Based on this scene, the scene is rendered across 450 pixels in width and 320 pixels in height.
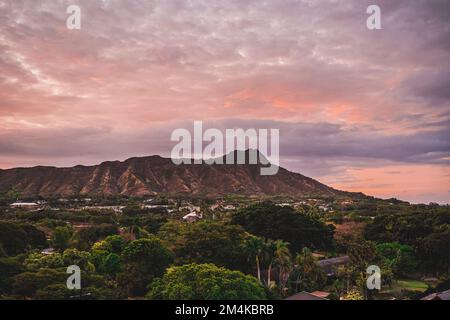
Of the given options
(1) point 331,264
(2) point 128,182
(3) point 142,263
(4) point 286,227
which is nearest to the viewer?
(3) point 142,263

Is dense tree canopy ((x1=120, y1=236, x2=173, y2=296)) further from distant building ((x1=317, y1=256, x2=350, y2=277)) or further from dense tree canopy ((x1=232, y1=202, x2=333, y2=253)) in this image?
dense tree canopy ((x1=232, y1=202, x2=333, y2=253))

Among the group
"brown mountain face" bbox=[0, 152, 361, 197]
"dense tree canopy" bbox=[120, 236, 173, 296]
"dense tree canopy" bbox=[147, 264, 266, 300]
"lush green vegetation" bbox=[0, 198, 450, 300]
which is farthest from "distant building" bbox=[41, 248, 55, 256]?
"brown mountain face" bbox=[0, 152, 361, 197]

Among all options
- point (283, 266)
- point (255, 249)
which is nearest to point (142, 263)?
point (255, 249)

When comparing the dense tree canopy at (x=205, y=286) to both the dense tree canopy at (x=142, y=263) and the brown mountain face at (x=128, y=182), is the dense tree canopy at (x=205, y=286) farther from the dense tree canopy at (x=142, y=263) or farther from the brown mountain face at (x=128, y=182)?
the brown mountain face at (x=128, y=182)

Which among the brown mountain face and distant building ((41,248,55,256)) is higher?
the brown mountain face

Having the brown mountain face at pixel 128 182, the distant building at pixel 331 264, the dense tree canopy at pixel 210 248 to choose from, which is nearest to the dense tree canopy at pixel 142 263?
the dense tree canopy at pixel 210 248

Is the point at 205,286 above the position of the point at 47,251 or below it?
above

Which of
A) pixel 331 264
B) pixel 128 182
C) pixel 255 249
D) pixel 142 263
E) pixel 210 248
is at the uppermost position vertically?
pixel 128 182

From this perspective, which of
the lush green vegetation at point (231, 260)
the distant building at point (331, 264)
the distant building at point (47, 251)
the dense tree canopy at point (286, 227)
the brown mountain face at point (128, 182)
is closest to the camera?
the lush green vegetation at point (231, 260)

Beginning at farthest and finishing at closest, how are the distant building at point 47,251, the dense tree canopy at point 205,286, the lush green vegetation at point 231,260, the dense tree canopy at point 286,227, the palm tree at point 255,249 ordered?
the dense tree canopy at point 286,227 → the distant building at point 47,251 → the palm tree at point 255,249 → the lush green vegetation at point 231,260 → the dense tree canopy at point 205,286

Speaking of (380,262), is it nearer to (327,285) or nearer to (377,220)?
(327,285)

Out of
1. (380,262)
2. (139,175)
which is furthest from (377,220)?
(139,175)

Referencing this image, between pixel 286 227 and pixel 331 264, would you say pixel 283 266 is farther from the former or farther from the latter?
pixel 286 227
